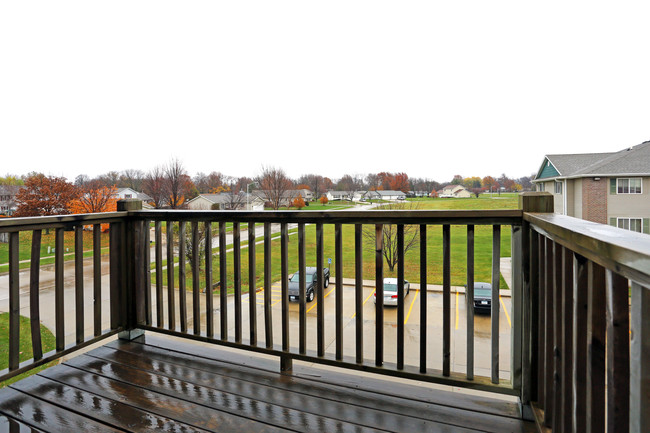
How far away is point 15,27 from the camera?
23.3ft

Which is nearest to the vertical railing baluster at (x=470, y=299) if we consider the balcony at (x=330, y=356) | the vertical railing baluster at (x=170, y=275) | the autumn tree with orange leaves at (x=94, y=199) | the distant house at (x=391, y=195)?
the balcony at (x=330, y=356)

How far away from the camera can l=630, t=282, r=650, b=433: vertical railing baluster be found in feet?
1.56

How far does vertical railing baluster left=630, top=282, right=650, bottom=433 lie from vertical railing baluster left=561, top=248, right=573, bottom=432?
1.30 ft

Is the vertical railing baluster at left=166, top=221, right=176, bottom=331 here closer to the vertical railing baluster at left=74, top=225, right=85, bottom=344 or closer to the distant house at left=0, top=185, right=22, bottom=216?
the vertical railing baluster at left=74, top=225, right=85, bottom=344

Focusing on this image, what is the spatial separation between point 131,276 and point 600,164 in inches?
110

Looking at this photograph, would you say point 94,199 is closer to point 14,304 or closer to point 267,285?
point 14,304

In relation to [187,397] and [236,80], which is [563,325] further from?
[236,80]

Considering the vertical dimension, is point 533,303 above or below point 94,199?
below

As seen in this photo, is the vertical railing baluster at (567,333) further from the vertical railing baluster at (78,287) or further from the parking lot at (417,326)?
the vertical railing baluster at (78,287)

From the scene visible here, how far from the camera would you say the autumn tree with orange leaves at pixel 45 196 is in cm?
695

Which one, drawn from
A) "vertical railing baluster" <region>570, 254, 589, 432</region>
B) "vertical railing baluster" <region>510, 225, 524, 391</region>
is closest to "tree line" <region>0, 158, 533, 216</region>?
"vertical railing baluster" <region>510, 225, 524, 391</region>

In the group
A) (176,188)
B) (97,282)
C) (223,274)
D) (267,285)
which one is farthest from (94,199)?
(267,285)

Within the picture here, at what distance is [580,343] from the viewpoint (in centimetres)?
77

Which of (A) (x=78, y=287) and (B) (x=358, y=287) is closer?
(B) (x=358, y=287)
